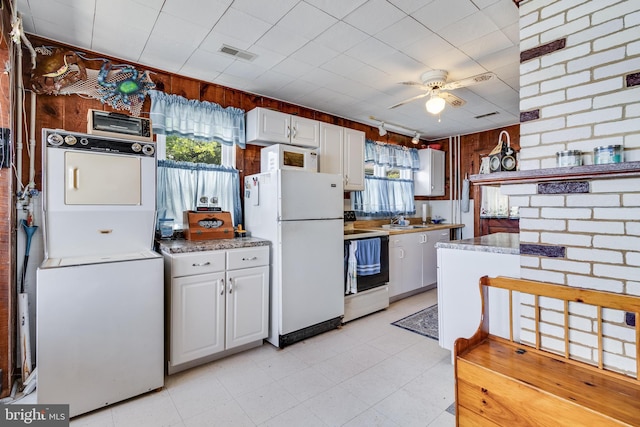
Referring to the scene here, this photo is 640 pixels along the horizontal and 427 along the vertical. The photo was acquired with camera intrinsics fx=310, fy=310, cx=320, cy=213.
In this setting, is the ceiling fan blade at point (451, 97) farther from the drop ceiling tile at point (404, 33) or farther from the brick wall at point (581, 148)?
the brick wall at point (581, 148)

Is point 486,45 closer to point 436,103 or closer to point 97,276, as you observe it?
point 436,103

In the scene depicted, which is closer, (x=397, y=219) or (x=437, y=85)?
(x=437, y=85)

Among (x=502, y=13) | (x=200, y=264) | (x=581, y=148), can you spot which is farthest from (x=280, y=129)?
(x=581, y=148)

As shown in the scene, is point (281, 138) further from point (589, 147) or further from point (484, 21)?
point (589, 147)

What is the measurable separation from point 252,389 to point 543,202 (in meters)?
2.12

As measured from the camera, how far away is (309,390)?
6.97 ft

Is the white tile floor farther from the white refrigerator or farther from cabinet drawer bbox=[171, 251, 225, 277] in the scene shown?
cabinet drawer bbox=[171, 251, 225, 277]

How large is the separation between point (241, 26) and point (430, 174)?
4082 millimetres

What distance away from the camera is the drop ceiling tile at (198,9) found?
1942 mm

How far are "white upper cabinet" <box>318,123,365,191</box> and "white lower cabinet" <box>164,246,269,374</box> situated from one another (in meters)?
1.50

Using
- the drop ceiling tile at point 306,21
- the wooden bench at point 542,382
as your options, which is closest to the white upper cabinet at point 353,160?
the drop ceiling tile at point 306,21

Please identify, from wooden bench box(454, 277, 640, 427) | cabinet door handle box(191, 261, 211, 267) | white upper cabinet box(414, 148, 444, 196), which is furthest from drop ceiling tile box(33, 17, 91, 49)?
white upper cabinet box(414, 148, 444, 196)

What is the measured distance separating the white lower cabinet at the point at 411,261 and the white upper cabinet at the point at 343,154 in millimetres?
913

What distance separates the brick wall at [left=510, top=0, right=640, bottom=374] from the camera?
1346 mm
